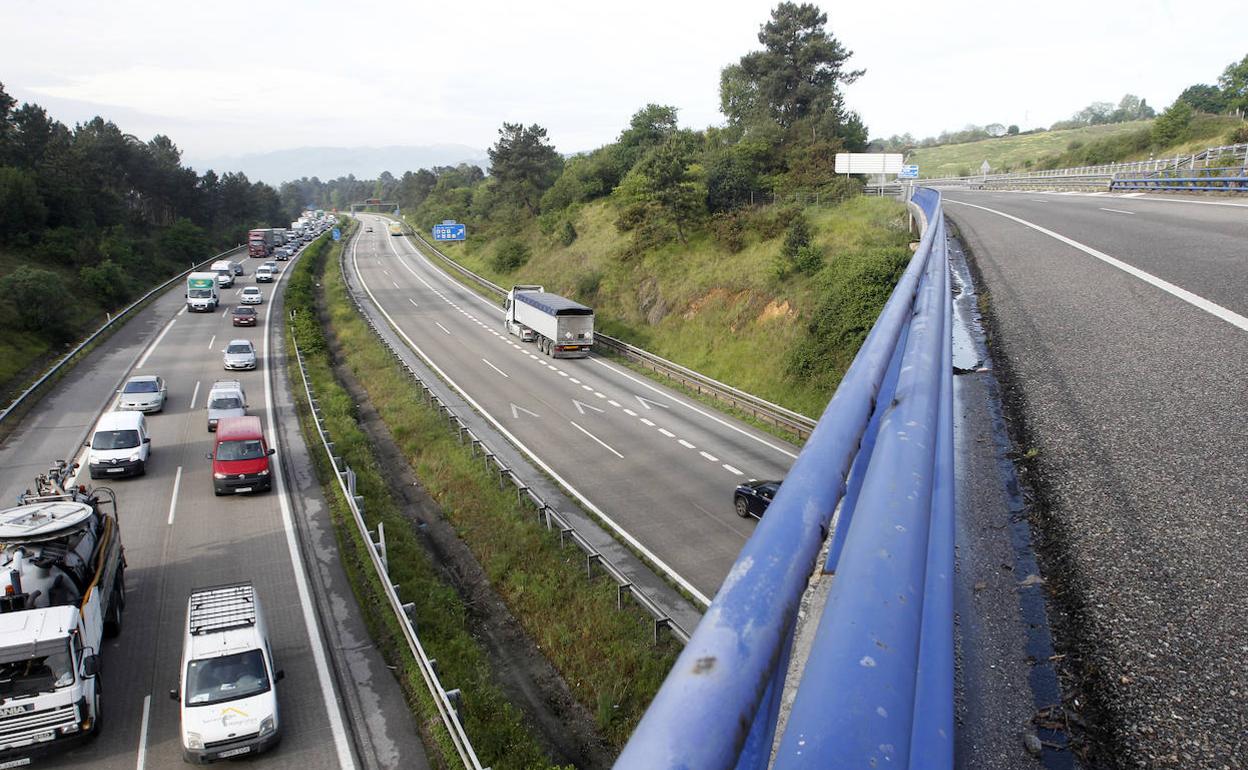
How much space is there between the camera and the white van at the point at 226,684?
1091 cm

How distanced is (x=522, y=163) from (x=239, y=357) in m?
50.1

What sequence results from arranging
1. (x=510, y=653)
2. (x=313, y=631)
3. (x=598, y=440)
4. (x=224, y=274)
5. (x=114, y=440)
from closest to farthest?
(x=313, y=631)
(x=510, y=653)
(x=114, y=440)
(x=598, y=440)
(x=224, y=274)

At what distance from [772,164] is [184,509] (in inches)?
1853

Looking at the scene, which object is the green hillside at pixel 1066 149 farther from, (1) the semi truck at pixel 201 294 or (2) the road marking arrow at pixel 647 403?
(1) the semi truck at pixel 201 294

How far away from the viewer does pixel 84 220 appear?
68125 millimetres

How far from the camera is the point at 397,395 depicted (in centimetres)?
3344

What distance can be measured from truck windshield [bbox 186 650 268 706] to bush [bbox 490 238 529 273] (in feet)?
196

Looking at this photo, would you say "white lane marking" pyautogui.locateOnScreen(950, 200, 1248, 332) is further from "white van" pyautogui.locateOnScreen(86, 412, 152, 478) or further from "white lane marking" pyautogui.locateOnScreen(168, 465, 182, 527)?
"white van" pyautogui.locateOnScreen(86, 412, 152, 478)

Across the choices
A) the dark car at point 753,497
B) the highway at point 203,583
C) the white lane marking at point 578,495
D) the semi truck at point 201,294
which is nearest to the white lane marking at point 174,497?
the highway at point 203,583

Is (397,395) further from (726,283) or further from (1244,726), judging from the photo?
(1244,726)

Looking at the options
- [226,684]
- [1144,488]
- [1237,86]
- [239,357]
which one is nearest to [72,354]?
[239,357]

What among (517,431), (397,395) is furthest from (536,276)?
(517,431)

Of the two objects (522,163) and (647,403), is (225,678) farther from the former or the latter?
(522,163)

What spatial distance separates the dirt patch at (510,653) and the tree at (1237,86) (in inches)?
3191
